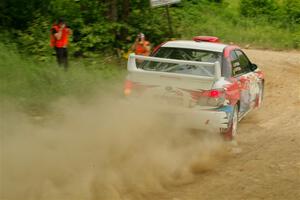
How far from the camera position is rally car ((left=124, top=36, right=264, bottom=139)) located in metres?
8.02

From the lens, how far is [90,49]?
15742mm

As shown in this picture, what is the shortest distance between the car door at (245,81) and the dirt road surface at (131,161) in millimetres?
555

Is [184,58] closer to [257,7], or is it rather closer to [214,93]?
[214,93]

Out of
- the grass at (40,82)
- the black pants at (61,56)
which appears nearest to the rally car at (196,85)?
the grass at (40,82)

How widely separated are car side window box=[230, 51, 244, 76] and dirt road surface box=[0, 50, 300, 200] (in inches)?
43.7

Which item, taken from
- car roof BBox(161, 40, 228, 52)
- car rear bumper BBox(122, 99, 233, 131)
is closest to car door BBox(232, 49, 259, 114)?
car roof BBox(161, 40, 228, 52)

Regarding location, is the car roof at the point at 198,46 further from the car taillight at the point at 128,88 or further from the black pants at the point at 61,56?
the black pants at the point at 61,56

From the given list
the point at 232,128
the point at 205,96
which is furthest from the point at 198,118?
the point at 232,128

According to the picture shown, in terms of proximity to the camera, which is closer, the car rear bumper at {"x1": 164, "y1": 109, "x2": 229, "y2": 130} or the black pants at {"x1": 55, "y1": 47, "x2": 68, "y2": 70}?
the car rear bumper at {"x1": 164, "y1": 109, "x2": 229, "y2": 130}

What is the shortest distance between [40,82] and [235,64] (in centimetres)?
419

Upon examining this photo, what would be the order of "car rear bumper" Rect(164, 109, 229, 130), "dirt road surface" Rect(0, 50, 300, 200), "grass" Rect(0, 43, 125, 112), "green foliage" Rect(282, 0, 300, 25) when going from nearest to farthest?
"dirt road surface" Rect(0, 50, 300, 200) < "car rear bumper" Rect(164, 109, 229, 130) < "grass" Rect(0, 43, 125, 112) < "green foliage" Rect(282, 0, 300, 25)

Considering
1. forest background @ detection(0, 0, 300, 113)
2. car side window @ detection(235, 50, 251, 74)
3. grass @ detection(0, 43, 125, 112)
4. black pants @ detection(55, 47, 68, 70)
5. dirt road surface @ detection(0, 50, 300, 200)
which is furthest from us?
black pants @ detection(55, 47, 68, 70)

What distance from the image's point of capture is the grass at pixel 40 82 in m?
10.3

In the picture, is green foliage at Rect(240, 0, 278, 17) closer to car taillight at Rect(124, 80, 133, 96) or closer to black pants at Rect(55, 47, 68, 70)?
black pants at Rect(55, 47, 68, 70)
